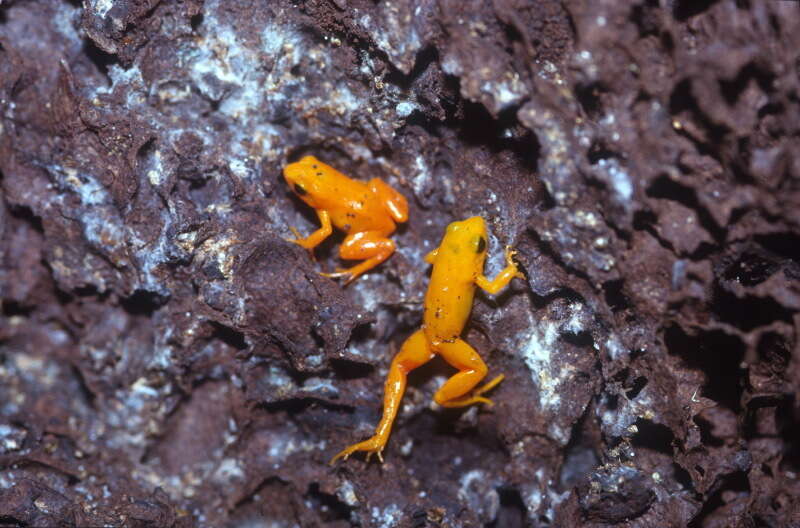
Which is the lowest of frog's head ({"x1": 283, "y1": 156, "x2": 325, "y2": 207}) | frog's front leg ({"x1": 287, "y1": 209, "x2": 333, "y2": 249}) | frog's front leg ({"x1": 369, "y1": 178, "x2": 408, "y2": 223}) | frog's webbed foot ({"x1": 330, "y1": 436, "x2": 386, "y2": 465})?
frog's webbed foot ({"x1": 330, "y1": 436, "x2": 386, "y2": 465})

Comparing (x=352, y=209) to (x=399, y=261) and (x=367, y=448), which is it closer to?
(x=399, y=261)

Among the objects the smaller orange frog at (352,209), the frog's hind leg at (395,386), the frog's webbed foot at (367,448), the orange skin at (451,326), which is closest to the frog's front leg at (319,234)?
the smaller orange frog at (352,209)

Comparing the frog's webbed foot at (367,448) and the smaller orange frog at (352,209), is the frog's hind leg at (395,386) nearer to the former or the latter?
the frog's webbed foot at (367,448)

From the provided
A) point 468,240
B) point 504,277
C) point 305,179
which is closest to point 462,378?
point 504,277

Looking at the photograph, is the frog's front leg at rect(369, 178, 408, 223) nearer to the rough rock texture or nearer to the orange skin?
the rough rock texture

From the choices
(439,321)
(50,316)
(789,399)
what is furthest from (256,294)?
(789,399)

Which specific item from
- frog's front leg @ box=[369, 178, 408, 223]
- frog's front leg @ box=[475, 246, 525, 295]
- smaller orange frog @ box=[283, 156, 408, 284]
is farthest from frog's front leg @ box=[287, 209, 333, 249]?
frog's front leg @ box=[475, 246, 525, 295]

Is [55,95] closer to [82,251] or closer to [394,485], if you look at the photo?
[82,251]
